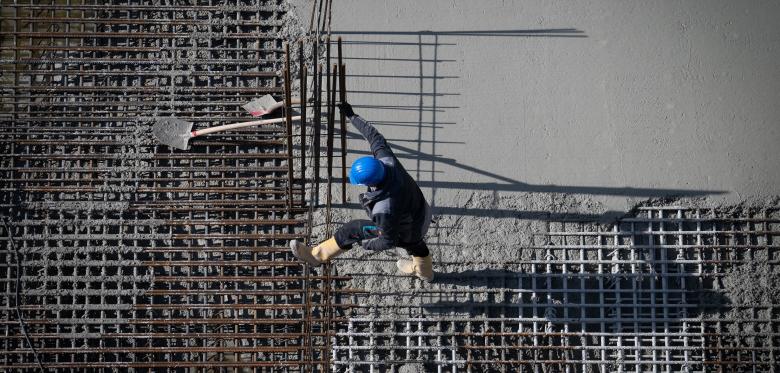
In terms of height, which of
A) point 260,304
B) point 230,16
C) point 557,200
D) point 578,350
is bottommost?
point 578,350

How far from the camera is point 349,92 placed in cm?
729

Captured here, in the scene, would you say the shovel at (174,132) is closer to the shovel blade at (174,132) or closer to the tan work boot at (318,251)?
the shovel blade at (174,132)

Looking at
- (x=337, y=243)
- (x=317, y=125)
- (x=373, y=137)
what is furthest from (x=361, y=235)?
(x=317, y=125)

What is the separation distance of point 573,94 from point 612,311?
2297 mm

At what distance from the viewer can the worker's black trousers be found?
6.00 m

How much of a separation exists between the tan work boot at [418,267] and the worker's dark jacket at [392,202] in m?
0.58

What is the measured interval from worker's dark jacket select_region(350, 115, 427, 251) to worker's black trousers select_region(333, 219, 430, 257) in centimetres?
15

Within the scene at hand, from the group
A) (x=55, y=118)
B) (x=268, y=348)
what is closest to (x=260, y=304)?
(x=268, y=348)

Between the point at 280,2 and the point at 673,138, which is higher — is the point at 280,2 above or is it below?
above

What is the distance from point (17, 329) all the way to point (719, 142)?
744 centimetres

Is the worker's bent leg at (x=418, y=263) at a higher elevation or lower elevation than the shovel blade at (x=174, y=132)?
lower

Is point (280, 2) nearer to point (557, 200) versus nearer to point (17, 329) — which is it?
point (557, 200)

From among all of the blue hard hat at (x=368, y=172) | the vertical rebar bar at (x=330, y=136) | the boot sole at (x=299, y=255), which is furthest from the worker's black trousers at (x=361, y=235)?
the blue hard hat at (x=368, y=172)

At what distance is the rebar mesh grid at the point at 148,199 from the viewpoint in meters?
6.83
